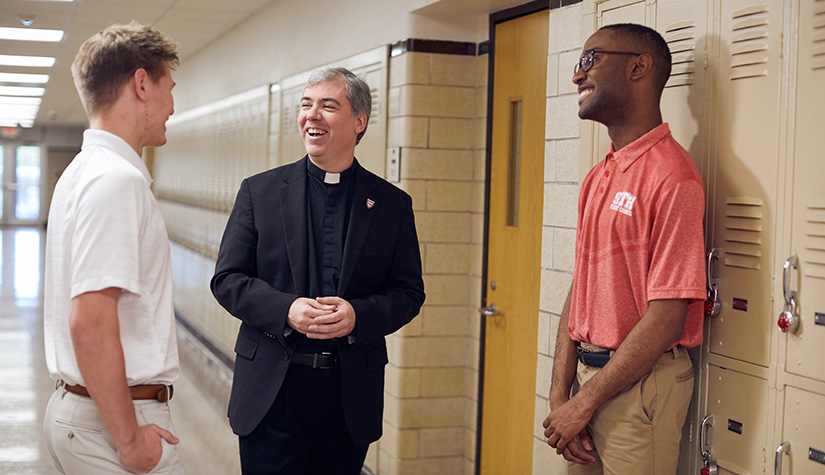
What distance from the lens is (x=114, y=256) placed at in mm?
1509

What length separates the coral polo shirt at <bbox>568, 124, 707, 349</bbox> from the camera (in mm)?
1907

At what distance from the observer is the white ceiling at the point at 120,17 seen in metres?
6.22

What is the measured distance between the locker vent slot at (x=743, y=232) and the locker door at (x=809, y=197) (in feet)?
0.34

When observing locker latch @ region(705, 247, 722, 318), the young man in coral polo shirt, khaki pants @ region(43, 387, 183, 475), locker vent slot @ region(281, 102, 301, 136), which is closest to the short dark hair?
the young man in coral polo shirt

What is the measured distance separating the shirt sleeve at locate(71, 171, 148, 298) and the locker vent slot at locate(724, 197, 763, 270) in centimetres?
148

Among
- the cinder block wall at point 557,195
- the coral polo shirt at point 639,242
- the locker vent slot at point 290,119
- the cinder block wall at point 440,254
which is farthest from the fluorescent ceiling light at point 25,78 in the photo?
the coral polo shirt at point 639,242

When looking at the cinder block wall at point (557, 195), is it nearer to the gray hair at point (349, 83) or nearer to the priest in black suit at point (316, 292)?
the priest in black suit at point (316, 292)

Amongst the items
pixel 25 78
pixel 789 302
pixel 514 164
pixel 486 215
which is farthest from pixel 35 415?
pixel 25 78

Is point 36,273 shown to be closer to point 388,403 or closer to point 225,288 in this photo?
point 388,403

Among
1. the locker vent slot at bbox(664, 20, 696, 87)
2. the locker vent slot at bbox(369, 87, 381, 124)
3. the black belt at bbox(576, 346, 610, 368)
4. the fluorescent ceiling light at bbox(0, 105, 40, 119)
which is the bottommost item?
the black belt at bbox(576, 346, 610, 368)

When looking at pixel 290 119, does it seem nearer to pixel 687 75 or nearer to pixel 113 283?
pixel 687 75

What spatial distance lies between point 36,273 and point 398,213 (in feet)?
41.9

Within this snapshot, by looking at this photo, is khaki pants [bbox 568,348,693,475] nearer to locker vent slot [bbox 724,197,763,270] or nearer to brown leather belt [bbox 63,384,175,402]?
locker vent slot [bbox 724,197,763,270]

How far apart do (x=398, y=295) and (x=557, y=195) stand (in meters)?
0.84
